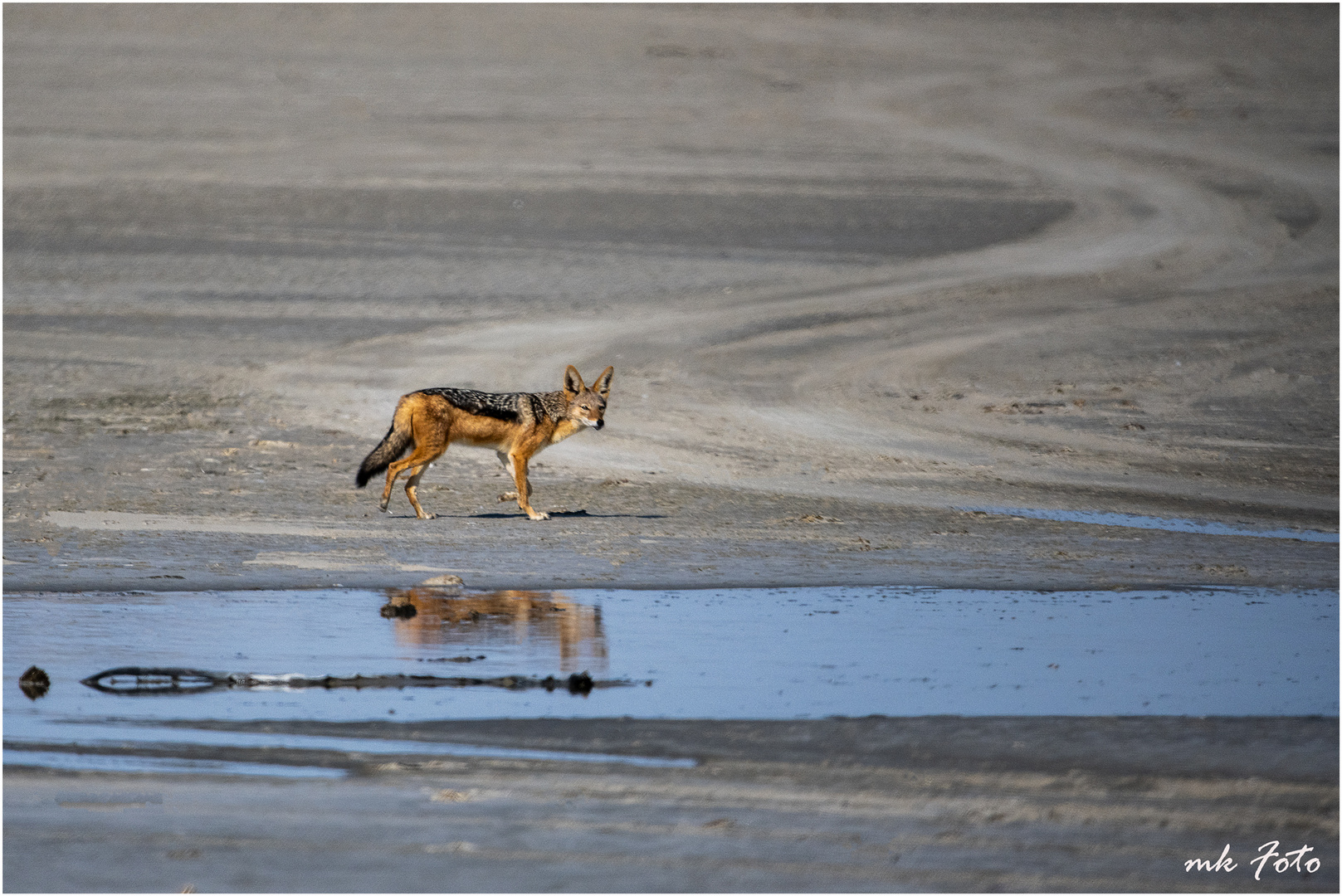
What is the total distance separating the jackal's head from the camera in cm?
→ 1330

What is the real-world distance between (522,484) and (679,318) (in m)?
10.7

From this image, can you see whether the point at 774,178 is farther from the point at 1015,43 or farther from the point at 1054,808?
the point at 1054,808

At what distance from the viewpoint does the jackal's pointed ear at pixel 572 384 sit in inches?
531

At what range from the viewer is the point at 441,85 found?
134 feet

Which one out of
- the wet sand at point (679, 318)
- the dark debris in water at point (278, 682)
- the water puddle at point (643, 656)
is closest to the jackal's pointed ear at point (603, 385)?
the wet sand at point (679, 318)

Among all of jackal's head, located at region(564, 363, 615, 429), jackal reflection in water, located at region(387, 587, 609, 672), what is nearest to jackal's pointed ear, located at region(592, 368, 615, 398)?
jackal's head, located at region(564, 363, 615, 429)

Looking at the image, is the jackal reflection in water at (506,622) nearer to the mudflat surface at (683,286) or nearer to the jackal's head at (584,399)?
the mudflat surface at (683,286)

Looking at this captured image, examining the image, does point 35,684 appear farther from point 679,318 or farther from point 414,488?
point 679,318

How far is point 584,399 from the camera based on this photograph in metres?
13.4

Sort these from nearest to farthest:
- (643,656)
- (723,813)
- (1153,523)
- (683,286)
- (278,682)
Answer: (723,813), (278,682), (643,656), (1153,523), (683,286)

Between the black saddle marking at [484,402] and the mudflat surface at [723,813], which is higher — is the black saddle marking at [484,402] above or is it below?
above

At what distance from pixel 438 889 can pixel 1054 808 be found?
2224 mm

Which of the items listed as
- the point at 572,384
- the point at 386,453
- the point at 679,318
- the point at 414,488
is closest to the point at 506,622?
the point at 386,453
